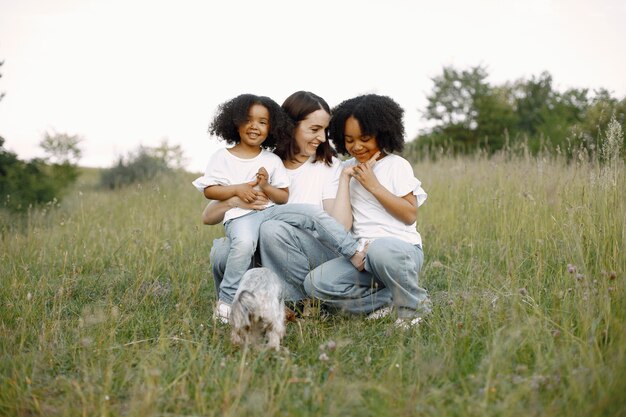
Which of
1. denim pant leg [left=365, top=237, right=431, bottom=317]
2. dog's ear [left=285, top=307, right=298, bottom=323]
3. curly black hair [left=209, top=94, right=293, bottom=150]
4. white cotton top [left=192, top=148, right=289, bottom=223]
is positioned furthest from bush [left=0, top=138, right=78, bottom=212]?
denim pant leg [left=365, top=237, right=431, bottom=317]

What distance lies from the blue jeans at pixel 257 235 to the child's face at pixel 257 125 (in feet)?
1.79

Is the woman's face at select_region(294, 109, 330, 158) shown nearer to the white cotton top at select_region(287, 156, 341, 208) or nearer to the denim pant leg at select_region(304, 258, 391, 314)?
the white cotton top at select_region(287, 156, 341, 208)

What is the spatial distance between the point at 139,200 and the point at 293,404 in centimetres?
686

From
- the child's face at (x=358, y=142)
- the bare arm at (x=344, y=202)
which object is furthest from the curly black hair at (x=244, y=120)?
the bare arm at (x=344, y=202)

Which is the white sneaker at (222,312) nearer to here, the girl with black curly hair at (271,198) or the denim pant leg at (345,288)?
the girl with black curly hair at (271,198)

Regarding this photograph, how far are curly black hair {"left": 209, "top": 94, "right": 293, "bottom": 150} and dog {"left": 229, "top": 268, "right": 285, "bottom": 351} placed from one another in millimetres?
1350

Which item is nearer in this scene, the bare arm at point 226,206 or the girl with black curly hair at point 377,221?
the girl with black curly hair at point 377,221

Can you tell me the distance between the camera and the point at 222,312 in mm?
3281

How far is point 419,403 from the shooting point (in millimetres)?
2117

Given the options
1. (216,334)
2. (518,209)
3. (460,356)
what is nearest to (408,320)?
(460,356)

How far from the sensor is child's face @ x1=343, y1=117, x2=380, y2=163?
344 cm

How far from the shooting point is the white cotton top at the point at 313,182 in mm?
3721

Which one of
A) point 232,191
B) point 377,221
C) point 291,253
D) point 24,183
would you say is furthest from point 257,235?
point 24,183

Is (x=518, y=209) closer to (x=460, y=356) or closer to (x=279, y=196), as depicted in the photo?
(x=279, y=196)
